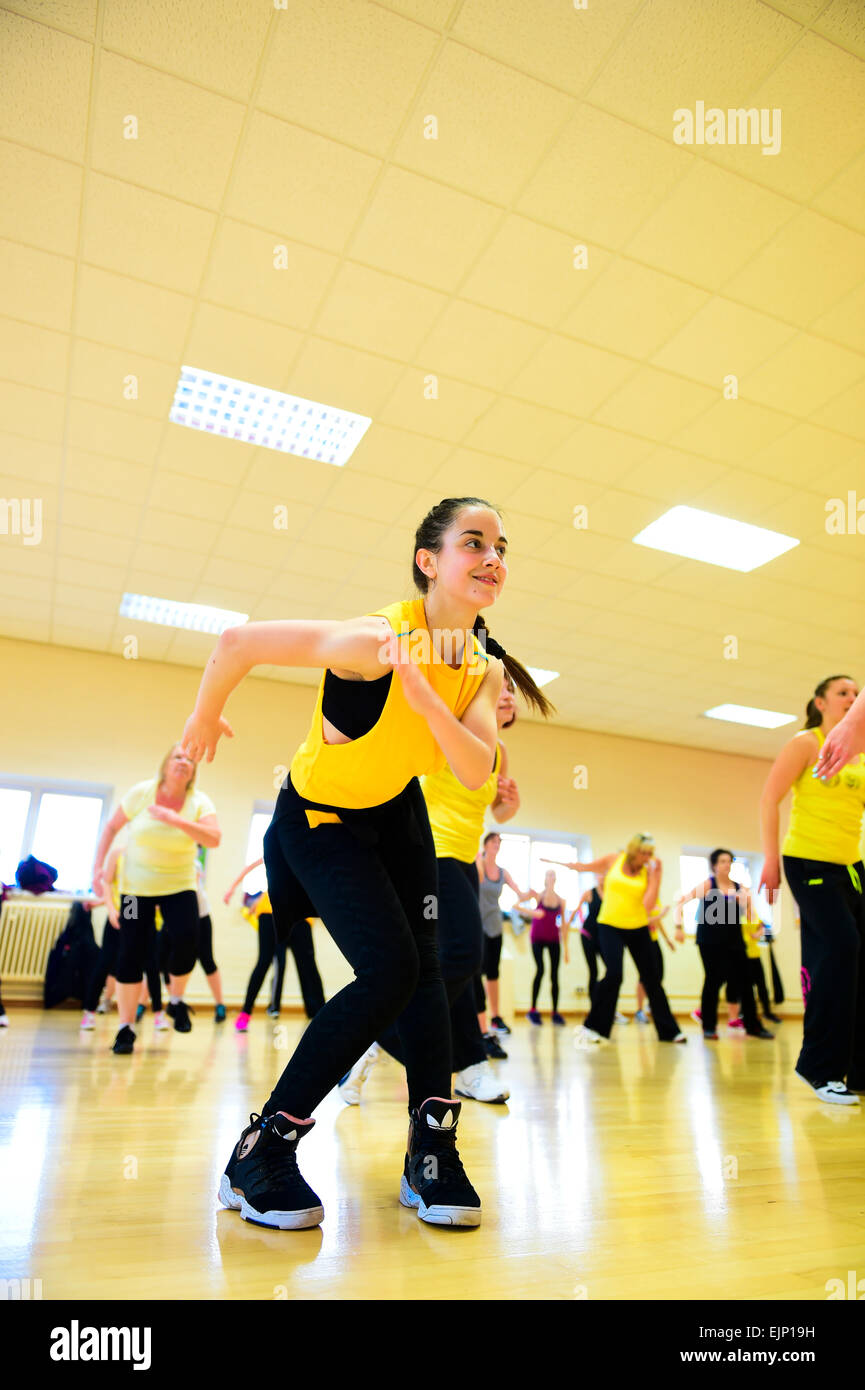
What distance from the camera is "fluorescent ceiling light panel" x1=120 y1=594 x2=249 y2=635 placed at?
709 centimetres

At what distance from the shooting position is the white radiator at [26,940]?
7227 mm

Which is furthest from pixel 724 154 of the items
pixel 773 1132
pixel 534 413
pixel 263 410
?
pixel 773 1132

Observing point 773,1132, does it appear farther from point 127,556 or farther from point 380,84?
point 127,556

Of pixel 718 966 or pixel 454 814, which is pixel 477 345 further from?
pixel 718 966

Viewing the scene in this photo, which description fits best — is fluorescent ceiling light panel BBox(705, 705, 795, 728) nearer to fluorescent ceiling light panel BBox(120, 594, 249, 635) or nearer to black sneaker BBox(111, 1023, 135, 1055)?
fluorescent ceiling light panel BBox(120, 594, 249, 635)

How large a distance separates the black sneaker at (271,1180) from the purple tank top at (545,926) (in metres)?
7.05

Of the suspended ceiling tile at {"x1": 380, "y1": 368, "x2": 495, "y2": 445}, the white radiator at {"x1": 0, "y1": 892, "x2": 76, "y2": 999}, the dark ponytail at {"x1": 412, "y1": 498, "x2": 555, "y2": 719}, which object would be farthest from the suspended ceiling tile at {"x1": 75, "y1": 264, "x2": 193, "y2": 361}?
the white radiator at {"x1": 0, "y1": 892, "x2": 76, "y2": 999}

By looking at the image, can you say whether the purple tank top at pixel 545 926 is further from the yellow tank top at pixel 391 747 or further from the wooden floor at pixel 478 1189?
the yellow tank top at pixel 391 747

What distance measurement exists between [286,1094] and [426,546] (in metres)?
1.06

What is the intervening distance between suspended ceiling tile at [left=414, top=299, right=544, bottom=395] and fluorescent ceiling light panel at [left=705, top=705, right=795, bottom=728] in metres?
6.10

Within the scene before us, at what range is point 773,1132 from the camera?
2.37 meters

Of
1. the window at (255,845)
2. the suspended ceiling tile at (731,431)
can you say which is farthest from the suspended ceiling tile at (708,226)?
the window at (255,845)

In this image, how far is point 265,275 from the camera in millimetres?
3479

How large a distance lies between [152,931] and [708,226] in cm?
377
